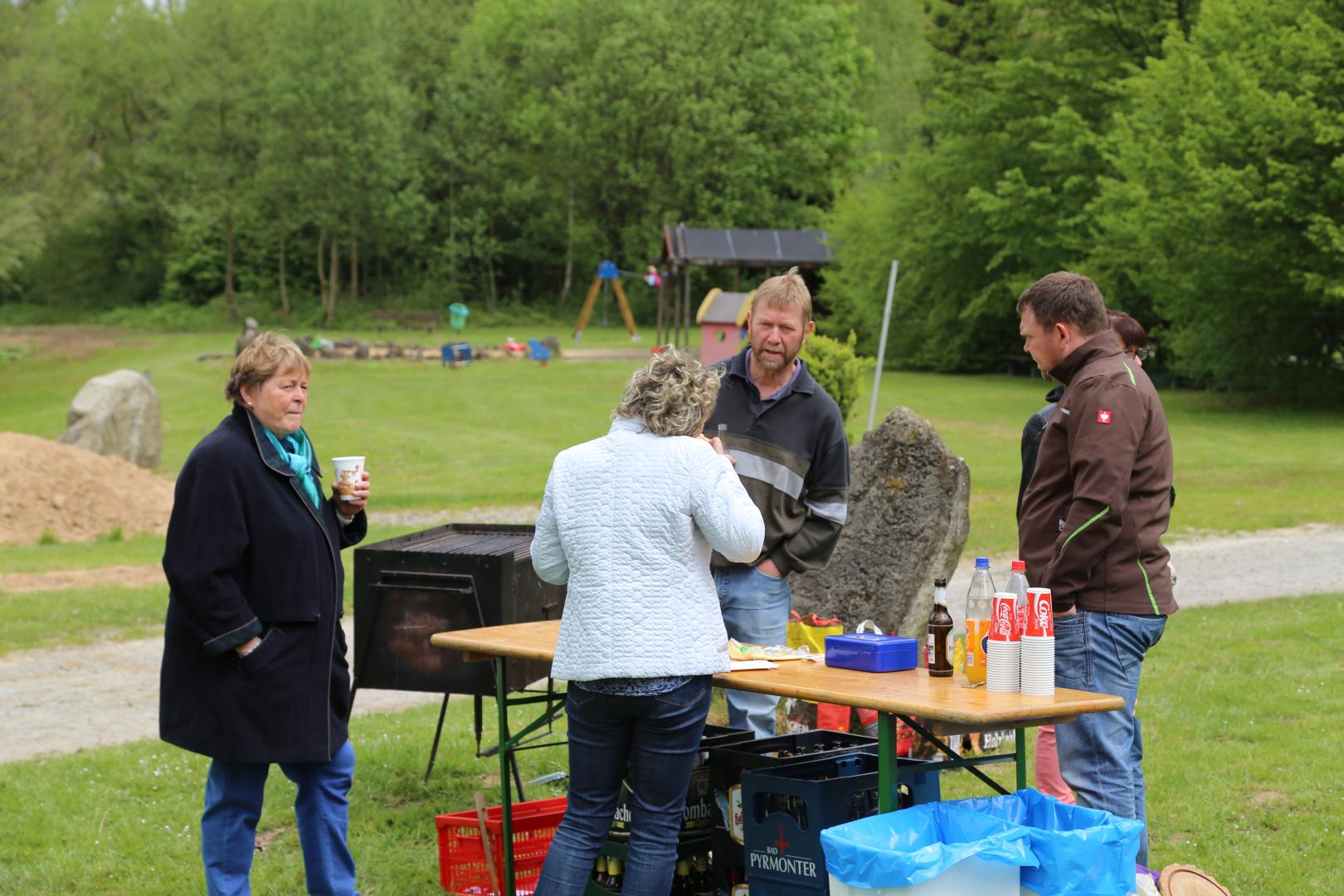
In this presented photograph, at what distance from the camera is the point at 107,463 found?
55.1ft

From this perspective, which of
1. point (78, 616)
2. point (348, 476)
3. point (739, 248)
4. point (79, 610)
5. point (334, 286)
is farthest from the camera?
point (334, 286)

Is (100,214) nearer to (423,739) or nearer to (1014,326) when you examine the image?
(1014,326)

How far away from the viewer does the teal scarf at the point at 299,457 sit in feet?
14.4

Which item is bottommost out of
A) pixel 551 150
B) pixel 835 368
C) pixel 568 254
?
pixel 835 368

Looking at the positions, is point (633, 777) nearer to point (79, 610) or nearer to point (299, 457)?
point (299, 457)

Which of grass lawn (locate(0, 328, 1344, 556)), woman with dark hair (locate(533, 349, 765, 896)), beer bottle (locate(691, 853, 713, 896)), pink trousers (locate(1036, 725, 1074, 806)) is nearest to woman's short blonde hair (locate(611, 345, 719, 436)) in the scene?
woman with dark hair (locate(533, 349, 765, 896))

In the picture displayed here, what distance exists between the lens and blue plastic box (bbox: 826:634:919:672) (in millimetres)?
4355

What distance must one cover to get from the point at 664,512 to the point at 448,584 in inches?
90.6

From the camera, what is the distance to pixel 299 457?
14.6 feet

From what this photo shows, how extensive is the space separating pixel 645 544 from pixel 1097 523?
136 centimetres

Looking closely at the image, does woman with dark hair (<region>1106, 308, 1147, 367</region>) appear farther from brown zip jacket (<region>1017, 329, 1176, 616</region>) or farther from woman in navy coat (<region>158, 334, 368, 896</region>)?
woman in navy coat (<region>158, 334, 368, 896</region>)

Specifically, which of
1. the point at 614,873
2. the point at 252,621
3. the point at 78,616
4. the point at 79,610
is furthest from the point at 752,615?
the point at 79,610

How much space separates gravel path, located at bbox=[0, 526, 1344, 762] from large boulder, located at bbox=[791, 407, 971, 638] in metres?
2.70

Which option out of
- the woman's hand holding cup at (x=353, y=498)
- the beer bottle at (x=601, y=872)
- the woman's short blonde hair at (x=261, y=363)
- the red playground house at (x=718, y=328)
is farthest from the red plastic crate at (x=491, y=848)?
the red playground house at (x=718, y=328)
